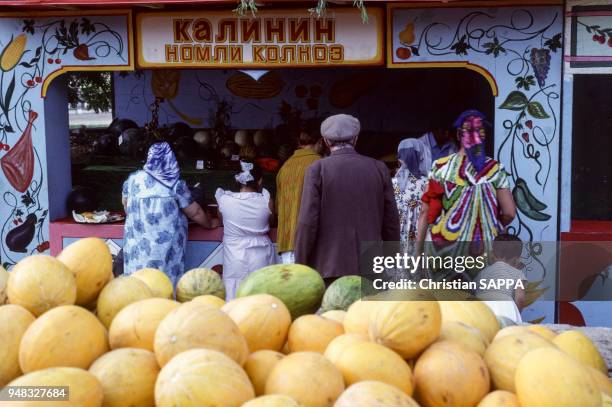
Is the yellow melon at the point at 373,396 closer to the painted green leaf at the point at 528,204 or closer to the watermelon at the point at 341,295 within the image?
the watermelon at the point at 341,295

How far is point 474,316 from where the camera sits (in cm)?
252

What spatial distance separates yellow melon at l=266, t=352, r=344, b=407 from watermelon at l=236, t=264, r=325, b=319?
Answer: 76cm

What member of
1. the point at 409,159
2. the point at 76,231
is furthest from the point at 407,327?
the point at 76,231

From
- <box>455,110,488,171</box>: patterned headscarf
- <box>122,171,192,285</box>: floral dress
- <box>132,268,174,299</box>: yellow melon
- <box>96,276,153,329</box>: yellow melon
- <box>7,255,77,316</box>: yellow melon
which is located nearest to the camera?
<box>7,255,77,316</box>: yellow melon

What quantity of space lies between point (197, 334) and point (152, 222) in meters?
4.17

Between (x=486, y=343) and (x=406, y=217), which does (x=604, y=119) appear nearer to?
(x=406, y=217)

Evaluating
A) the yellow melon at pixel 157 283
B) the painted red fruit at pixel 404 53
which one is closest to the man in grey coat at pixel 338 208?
the painted red fruit at pixel 404 53

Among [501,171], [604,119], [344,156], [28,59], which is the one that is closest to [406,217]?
→ [501,171]

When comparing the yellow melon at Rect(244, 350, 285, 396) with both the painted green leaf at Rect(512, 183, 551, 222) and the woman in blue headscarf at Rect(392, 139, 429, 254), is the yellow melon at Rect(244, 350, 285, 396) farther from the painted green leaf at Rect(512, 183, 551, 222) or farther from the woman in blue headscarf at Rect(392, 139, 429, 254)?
the painted green leaf at Rect(512, 183, 551, 222)

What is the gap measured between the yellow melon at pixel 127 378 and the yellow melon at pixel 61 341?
82mm

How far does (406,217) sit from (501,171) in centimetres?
121

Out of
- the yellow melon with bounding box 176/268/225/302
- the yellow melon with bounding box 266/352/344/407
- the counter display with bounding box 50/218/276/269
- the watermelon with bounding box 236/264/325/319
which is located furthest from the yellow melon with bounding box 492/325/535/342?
the counter display with bounding box 50/218/276/269

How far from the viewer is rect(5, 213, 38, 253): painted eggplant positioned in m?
6.80

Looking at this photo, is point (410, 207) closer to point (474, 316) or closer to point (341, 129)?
point (341, 129)
